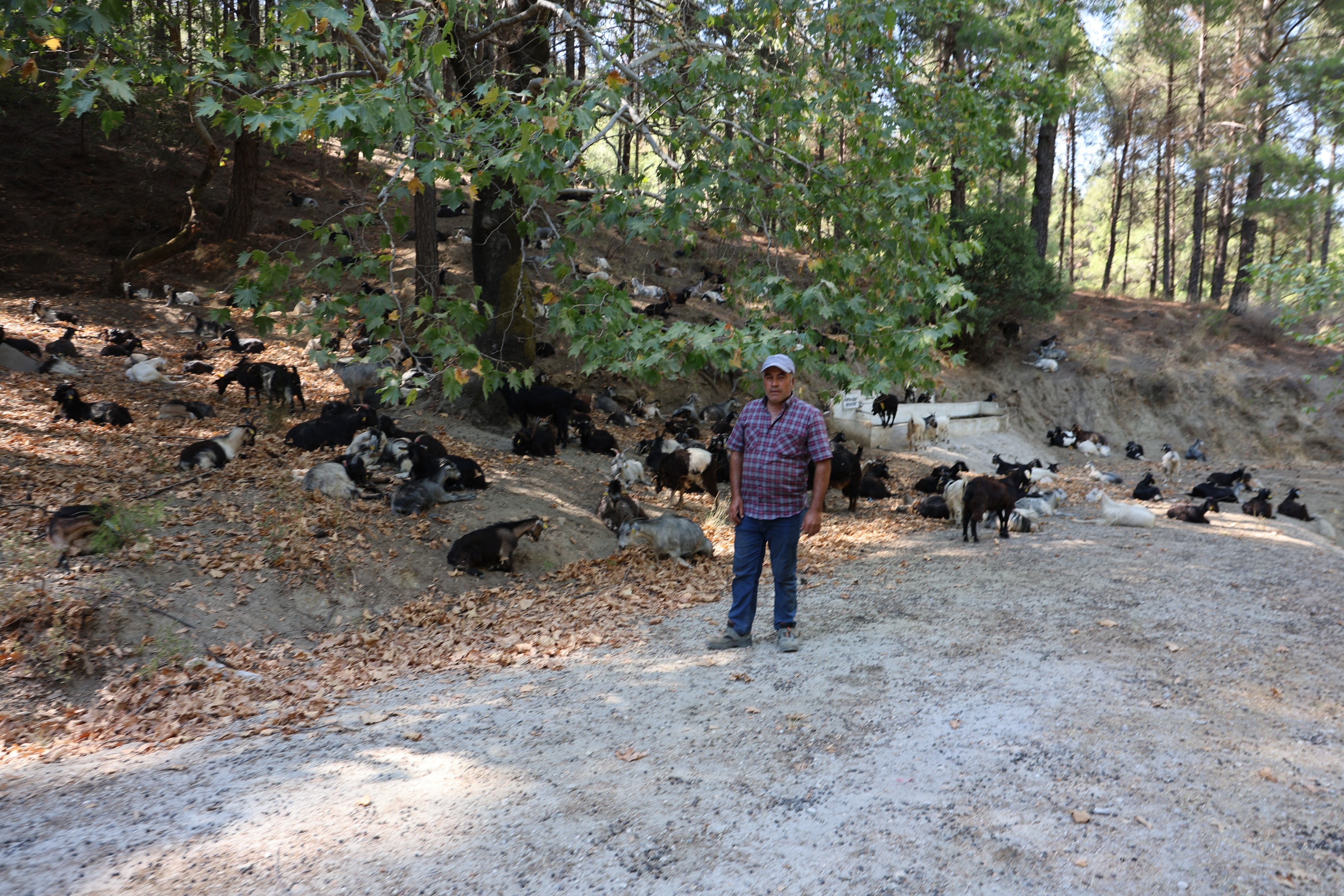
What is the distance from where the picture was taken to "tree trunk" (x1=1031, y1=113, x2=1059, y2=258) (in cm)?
2356

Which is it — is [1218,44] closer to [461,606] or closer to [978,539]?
[978,539]

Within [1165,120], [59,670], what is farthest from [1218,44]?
[59,670]

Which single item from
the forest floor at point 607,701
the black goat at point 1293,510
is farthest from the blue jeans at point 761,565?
the black goat at point 1293,510

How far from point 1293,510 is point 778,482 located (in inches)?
515

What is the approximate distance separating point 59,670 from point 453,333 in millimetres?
3803

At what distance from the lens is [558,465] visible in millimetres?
11938

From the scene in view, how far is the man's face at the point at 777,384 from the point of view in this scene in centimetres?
566

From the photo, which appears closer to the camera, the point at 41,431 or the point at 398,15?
the point at 398,15

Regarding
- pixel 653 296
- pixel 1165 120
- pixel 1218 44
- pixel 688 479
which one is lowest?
pixel 688 479

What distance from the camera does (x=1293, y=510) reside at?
14.0 m

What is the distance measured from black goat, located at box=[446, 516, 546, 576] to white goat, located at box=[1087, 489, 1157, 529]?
8.54m

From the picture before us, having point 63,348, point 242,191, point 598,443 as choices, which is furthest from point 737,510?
point 242,191

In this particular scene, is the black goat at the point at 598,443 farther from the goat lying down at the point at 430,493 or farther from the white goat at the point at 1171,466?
the white goat at the point at 1171,466

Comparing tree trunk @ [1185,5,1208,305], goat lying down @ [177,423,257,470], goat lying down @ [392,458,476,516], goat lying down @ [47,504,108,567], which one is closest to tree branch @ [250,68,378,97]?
goat lying down @ [47,504,108,567]
